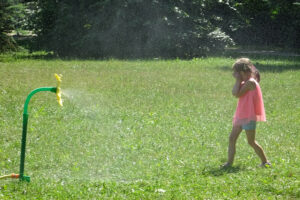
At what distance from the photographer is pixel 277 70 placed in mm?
17719

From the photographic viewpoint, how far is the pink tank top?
21.7ft

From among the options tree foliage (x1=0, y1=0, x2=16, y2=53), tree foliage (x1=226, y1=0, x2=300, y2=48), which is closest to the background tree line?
tree foliage (x1=0, y1=0, x2=16, y2=53)

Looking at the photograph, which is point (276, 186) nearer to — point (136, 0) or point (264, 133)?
point (264, 133)

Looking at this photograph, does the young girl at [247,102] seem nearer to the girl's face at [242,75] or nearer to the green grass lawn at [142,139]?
the girl's face at [242,75]

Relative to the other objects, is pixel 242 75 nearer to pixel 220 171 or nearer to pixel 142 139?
pixel 220 171

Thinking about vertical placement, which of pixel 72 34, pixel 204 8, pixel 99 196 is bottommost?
pixel 99 196

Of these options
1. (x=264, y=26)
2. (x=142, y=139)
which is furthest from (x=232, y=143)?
(x=264, y=26)

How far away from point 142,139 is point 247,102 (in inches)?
84.1

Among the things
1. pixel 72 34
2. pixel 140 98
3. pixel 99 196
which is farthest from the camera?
pixel 72 34

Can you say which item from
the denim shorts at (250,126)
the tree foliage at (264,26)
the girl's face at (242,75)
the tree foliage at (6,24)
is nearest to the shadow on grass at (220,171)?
the denim shorts at (250,126)

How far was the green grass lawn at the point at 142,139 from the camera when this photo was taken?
5.72m

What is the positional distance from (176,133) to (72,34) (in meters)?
14.8

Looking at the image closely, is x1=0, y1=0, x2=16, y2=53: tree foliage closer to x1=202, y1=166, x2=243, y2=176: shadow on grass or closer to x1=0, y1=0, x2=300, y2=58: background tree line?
x1=0, y1=0, x2=300, y2=58: background tree line

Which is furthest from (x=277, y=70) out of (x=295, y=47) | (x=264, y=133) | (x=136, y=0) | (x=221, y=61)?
(x=295, y=47)
